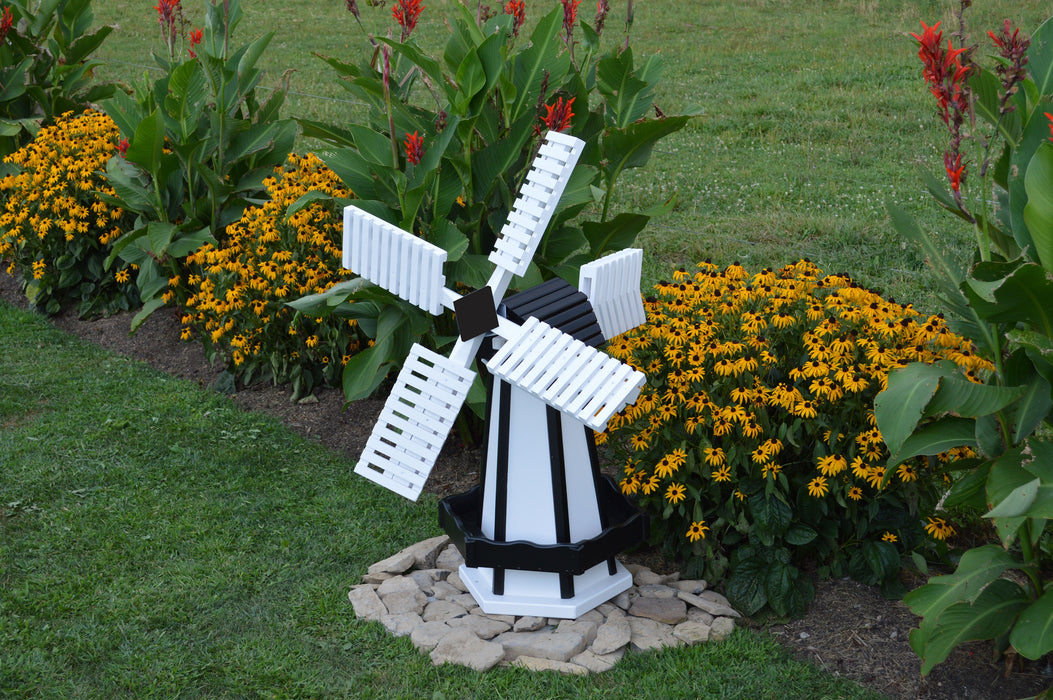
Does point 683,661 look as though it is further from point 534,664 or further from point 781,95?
point 781,95

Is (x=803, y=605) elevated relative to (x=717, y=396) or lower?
lower

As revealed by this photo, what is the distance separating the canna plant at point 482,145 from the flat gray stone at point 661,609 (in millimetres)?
1529

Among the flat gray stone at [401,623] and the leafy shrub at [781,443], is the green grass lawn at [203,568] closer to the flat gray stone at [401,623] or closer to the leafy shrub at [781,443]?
the flat gray stone at [401,623]

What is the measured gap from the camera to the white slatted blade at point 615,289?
12.5 feet

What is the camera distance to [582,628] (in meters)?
3.98

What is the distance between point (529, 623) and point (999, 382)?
6.32 feet

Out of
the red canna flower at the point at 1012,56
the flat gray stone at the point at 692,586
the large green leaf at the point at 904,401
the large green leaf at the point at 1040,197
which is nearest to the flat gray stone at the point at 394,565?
the flat gray stone at the point at 692,586

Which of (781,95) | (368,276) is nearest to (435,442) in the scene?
(368,276)

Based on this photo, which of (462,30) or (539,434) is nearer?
(539,434)

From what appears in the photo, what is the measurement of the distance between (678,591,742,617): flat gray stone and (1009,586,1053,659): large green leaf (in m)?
1.14

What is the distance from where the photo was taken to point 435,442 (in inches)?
151

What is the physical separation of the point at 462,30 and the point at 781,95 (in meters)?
7.06

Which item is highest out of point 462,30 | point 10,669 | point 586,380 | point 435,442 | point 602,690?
point 462,30

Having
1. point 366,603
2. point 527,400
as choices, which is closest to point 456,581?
point 366,603
